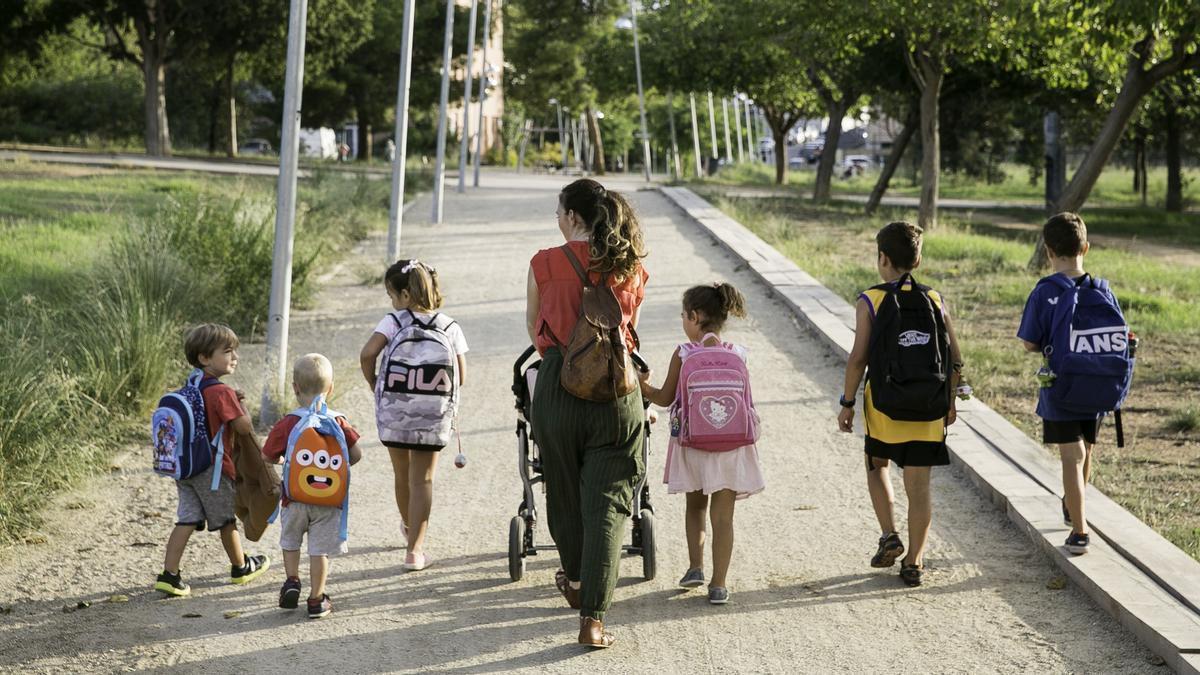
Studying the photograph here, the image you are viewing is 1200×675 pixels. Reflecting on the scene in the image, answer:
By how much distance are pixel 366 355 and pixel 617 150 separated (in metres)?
80.8

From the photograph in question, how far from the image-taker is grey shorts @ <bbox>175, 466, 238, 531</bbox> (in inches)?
238

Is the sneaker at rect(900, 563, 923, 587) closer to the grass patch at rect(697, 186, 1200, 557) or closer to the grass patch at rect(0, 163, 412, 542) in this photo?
the grass patch at rect(697, 186, 1200, 557)

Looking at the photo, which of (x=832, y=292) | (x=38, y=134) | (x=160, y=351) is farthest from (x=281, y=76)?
(x=160, y=351)

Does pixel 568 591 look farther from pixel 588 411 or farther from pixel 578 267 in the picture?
pixel 578 267

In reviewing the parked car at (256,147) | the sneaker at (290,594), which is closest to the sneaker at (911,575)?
the sneaker at (290,594)

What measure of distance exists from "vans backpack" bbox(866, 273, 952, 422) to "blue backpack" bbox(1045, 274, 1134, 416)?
58 cm

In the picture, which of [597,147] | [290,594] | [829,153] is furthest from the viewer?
[597,147]

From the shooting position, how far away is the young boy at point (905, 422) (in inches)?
241

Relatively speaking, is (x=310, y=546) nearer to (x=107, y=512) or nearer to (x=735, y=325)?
(x=107, y=512)

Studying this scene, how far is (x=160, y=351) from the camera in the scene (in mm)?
9586

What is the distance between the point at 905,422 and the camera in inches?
242

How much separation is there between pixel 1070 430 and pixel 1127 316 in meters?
8.54

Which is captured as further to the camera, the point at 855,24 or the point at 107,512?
the point at 855,24

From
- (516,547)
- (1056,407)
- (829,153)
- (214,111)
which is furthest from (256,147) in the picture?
(1056,407)
